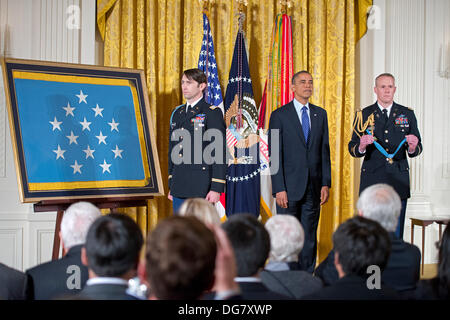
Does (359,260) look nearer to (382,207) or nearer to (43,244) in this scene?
(382,207)

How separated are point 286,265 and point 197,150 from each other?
198 centimetres

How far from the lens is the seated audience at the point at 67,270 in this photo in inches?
83.0

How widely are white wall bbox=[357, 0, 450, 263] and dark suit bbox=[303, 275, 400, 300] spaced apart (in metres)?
3.84

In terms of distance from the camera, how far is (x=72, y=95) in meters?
3.90

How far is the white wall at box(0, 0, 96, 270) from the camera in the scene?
15.1 ft

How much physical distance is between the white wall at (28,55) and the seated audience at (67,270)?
2612 millimetres

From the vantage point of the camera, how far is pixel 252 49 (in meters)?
5.57

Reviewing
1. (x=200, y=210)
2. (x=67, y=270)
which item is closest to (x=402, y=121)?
(x=200, y=210)

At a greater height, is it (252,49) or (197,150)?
(252,49)

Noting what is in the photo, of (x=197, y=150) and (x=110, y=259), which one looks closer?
(x=110, y=259)

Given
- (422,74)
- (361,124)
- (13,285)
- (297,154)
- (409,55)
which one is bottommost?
(13,285)

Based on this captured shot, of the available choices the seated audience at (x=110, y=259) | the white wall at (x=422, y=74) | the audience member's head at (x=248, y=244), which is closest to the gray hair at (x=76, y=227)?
the seated audience at (x=110, y=259)

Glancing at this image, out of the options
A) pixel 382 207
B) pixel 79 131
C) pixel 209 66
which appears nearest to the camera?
pixel 382 207
